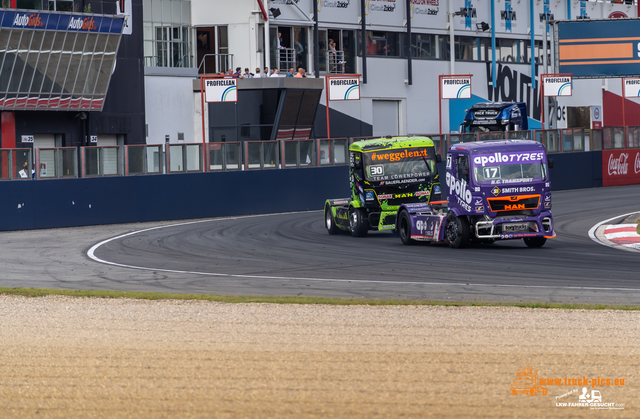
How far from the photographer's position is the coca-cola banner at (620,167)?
122ft

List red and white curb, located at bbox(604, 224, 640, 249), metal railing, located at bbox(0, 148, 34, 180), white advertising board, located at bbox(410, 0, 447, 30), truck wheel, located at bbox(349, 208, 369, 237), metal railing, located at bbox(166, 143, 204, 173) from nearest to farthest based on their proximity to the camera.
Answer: red and white curb, located at bbox(604, 224, 640, 249), truck wheel, located at bbox(349, 208, 369, 237), metal railing, located at bbox(0, 148, 34, 180), metal railing, located at bbox(166, 143, 204, 173), white advertising board, located at bbox(410, 0, 447, 30)

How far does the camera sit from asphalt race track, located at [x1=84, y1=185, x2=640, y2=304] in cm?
1244

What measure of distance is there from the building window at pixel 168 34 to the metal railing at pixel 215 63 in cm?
105

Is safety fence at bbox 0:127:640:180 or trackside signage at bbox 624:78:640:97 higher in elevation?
trackside signage at bbox 624:78:640:97

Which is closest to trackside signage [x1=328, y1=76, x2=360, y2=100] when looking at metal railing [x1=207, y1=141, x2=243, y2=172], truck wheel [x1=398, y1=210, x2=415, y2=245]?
metal railing [x1=207, y1=141, x2=243, y2=172]

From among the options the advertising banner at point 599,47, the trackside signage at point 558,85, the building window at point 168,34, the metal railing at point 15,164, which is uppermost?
the building window at point 168,34

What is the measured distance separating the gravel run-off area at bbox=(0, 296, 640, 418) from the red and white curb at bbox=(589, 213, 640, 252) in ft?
27.8

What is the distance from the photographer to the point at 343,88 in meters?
32.3

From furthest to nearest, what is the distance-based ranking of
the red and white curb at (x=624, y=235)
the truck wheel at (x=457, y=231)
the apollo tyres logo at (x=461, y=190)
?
the red and white curb at (x=624, y=235) < the truck wheel at (x=457, y=231) < the apollo tyres logo at (x=461, y=190)

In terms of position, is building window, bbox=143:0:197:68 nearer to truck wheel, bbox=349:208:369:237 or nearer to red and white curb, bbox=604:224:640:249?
truck wheel, bbox=349:208:369:237

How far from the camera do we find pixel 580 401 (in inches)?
264

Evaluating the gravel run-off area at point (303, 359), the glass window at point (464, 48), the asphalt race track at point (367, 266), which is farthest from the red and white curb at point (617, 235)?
the glass window at point (464, 48)

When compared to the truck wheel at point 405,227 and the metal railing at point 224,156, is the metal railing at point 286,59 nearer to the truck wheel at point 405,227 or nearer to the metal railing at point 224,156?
the metal railing at point 224,156

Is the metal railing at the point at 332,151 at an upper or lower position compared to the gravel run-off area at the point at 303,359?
upper
